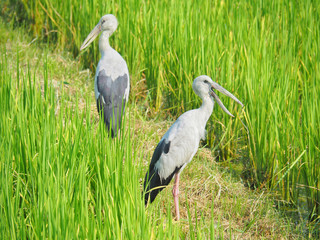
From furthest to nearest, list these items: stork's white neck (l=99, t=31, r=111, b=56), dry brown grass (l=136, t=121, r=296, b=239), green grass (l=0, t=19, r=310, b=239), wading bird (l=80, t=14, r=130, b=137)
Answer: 1. stork's white neck (l=99, t=31, r=111, b=56)
2. wading bird (l=80, t=14, r=130, b=137)
3. dry brown grass (l=136, t=121, r=296, b=239)
4. green grass (l=0, t=19, r=310, b=239)

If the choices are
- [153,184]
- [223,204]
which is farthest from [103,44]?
[223,204]

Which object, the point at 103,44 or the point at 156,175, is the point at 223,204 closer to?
the point at 156,175

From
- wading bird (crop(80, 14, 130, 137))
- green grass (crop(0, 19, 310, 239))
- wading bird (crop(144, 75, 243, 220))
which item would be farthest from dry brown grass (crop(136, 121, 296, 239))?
wading bird (crop(80, 14, 130, 137))

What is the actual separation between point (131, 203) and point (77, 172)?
34 cm

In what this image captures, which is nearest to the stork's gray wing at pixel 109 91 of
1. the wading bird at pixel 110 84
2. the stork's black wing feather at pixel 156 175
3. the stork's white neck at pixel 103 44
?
the wading bird at pixel 110 84

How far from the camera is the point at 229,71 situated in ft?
13.3

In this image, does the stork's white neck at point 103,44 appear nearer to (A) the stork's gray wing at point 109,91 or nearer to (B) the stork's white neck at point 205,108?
(A) the stork's gray wing at point 109,91

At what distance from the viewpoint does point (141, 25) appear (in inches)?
193

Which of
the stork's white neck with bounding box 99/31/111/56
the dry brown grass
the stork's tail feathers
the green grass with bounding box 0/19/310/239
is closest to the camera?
the green grass with bounding box 0/19/310/239

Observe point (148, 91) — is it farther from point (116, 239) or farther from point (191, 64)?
point (116, 239)

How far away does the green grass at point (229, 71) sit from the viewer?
3.49 m

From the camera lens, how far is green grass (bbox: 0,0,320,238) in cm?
349

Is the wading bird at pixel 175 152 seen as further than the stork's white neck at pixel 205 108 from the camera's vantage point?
No

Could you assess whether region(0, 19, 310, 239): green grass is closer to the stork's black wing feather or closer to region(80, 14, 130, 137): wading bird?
the stork's black wing feather
